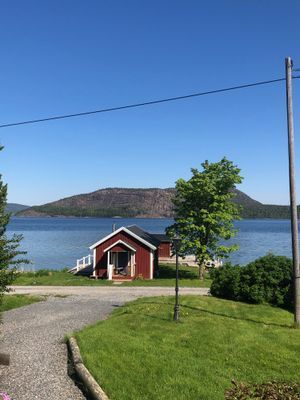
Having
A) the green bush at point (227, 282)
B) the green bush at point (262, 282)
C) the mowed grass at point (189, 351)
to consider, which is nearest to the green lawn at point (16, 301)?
the mowed grass at point (189, 351)

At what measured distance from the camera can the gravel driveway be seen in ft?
32.3

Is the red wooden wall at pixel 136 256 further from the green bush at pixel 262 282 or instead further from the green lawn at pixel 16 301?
the green bush at pixel 262 282

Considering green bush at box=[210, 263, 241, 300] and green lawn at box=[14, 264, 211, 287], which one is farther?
green lawn at box=[14, 264, 211, 287]

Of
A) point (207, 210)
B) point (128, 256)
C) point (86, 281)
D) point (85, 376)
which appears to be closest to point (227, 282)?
point (85, 376)

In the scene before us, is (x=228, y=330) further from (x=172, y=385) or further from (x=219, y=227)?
(x=219, y=227)

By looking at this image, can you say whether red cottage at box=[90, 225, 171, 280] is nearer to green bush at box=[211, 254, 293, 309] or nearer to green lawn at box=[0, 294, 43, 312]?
green lawn at box=[0, 294, 43, 312]

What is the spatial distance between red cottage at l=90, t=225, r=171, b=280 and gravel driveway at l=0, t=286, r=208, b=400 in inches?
454

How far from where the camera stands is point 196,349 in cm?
1179

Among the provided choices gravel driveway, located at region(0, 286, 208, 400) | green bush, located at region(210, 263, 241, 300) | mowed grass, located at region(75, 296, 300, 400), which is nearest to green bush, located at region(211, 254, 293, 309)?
green bush, located at region(210, 263, 241, 300)

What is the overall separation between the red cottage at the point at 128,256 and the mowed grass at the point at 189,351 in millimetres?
23273

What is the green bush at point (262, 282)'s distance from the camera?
18781mm

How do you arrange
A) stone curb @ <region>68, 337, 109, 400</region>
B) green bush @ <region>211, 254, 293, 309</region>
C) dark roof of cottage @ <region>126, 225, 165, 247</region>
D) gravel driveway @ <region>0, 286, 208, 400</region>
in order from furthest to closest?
dark roof of cottage @ <region>126, 225, 165, 247</region> → green bush @ <region>211, 254, 293, 309</region> → gravel driveway @ <region>0, 286, 208, 400</region> → stone curb @ <region>68, 337, 109, 400</region>

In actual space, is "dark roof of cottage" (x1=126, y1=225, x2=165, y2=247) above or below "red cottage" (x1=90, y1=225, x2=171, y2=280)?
above

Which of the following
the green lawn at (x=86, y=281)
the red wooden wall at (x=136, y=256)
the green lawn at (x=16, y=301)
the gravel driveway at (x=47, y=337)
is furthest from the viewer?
the red wooden wall at (x=136, y=256)
